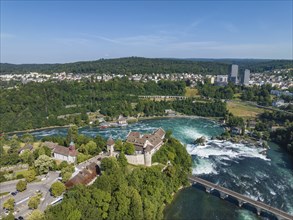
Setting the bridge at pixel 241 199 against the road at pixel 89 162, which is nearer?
the bridge at pixel 241 199

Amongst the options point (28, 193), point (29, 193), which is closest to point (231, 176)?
point (29, 193)

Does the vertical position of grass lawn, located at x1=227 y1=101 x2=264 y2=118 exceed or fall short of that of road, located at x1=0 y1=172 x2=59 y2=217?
it falls short

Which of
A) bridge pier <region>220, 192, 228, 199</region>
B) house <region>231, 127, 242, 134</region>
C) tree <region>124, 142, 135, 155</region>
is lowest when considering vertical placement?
house <region>231, 127, 242, 134</region>

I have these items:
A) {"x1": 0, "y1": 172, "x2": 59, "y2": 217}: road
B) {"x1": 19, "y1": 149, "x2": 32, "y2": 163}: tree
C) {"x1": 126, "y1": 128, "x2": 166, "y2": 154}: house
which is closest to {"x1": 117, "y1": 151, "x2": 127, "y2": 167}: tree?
{"x1": 126, "y1": 128, "x2": 166, "y2": 154}: house

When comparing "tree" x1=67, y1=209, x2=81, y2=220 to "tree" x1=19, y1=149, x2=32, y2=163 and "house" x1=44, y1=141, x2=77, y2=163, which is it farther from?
"tree" x1=19, y1=149, x2=32, y2=163

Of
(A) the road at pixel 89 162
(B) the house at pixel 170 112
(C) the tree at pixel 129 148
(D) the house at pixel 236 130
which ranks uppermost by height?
(C) the tree at pixel 129 148

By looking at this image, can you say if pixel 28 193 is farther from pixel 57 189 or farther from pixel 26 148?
pixel 26 148

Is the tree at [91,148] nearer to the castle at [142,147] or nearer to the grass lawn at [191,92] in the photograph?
the castle at [142,147]

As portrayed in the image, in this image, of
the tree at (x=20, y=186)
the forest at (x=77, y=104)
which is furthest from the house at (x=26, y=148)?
the forest at (x=77, y=104)
